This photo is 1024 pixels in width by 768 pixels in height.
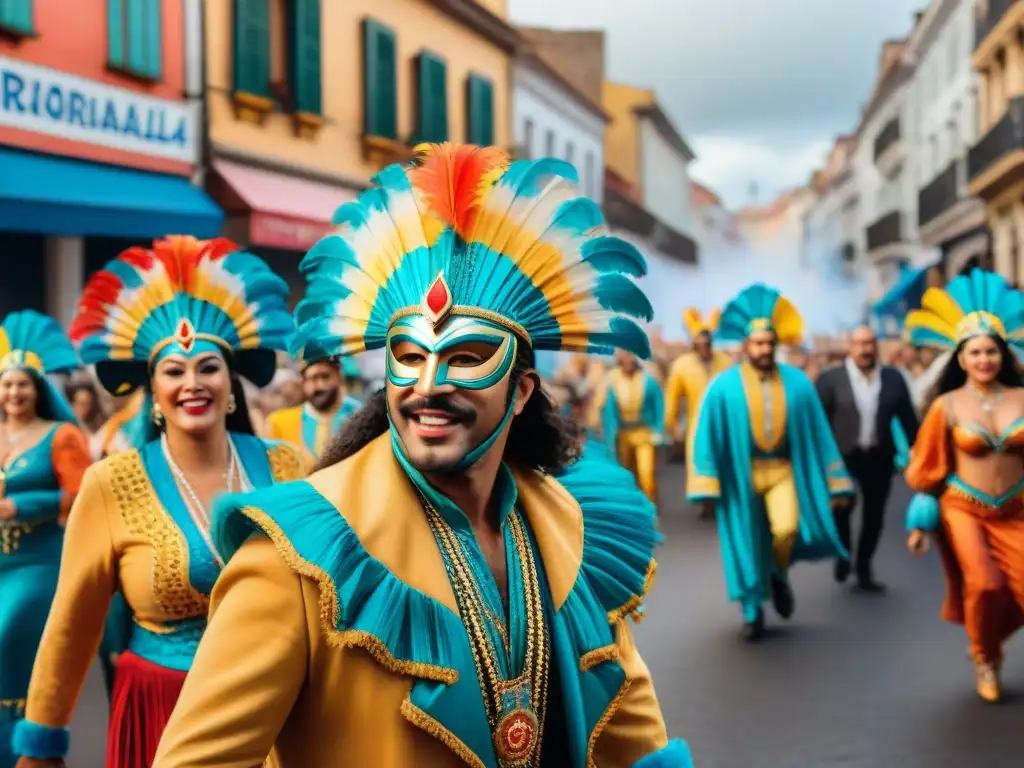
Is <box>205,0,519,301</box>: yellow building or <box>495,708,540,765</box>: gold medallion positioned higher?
<box>205,0,519,301</box>: yellow building

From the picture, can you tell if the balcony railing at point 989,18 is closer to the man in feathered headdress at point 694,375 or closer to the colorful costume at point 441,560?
the man in feathered headdress at point 694,375

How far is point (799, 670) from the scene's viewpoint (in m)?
8.48

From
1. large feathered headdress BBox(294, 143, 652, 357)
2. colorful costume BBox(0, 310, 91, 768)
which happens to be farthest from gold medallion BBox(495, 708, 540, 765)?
colorful costume BBox(0, 310, 91, 768)

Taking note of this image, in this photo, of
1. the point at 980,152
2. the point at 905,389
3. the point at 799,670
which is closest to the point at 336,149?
the point at 905,389

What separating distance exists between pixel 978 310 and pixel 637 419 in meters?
7.74

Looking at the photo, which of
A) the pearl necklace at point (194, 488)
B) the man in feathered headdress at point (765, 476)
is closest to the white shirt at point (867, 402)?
the man in feathered headdress at point (765, 476)

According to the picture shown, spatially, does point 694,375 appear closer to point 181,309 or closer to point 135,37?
point 135,37

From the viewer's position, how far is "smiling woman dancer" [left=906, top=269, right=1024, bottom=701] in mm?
7656

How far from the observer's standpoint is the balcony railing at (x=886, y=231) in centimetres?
5328

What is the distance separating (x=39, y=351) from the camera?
23.0 ft

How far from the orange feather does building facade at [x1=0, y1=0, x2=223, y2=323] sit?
11.6 metres

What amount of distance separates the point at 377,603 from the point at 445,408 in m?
0.38

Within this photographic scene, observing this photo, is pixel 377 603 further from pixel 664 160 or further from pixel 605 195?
pixel 664 160

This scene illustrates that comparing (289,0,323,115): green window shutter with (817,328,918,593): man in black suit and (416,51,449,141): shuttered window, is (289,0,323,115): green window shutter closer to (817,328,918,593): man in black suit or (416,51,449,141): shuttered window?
(416,51,449,141): shuttered window
